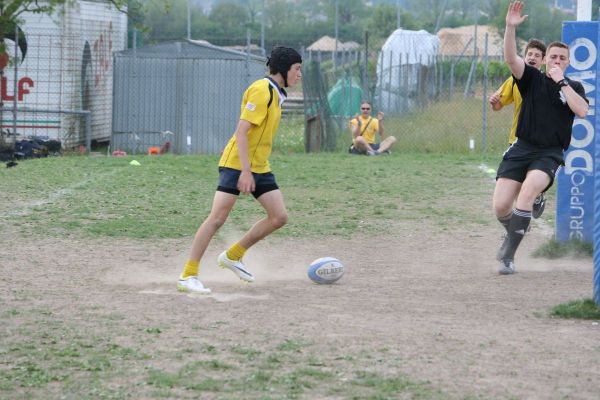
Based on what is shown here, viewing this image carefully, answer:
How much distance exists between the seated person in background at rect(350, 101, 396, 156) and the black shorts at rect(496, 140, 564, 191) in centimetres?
1442

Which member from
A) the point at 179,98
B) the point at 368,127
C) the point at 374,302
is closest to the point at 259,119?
the point at 374,302

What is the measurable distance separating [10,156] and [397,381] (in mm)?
18159

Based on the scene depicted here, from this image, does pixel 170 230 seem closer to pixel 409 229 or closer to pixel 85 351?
pixel 409 229

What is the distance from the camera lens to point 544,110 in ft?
29.9

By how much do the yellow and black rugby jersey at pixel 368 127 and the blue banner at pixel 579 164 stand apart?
529 inches

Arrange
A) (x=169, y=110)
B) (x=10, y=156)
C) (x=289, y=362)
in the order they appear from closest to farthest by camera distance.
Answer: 1. (x=289, y=362)
2. (x=10, y=156)
3. (x=169, y=110)

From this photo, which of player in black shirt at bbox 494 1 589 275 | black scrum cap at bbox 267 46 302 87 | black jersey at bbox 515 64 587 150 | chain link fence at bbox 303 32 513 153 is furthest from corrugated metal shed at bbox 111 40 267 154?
black scrum cap at bbox 267 46 302 87

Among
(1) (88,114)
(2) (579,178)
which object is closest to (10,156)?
(1) (88,114)

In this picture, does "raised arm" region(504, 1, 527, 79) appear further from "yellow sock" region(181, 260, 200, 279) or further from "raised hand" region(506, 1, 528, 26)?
"yellow sock" region(181, 260, 200, 279)

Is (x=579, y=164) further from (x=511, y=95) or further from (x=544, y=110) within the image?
(x=544, y=110)

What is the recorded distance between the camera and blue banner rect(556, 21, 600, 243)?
1034cm

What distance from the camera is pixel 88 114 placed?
79.5 ft

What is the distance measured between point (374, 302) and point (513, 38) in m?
2.42

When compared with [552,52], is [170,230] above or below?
below
